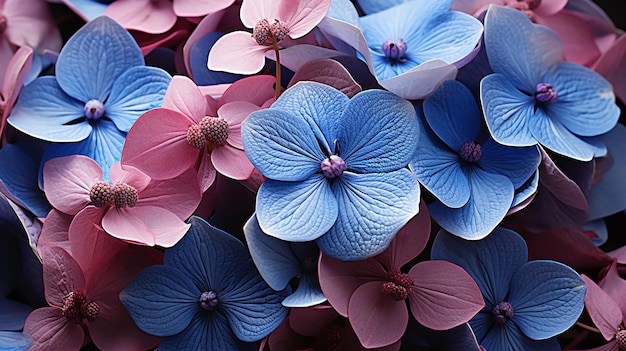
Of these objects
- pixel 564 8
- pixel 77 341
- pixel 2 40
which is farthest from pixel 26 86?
pixel 564 8

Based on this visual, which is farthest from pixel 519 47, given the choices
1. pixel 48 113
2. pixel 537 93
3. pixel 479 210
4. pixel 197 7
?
pixel 48 113

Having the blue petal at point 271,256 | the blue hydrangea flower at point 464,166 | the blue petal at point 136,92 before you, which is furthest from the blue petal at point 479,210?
the blue petal at point 136,92

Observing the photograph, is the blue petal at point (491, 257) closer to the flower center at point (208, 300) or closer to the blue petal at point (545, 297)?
the blue petal at point (545, 297)

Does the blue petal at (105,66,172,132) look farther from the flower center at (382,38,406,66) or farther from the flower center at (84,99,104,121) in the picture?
the flower center at (382,38,406,66)

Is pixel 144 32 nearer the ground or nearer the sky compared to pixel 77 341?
nearer the sky

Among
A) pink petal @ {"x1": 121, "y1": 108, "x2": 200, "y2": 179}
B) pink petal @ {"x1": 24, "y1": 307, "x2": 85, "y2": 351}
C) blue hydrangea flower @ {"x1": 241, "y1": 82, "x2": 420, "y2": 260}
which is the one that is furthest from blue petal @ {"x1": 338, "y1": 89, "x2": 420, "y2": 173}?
pink petal @ {"x1": 24, "y1": 307, "x2": 85, "y2": 351}

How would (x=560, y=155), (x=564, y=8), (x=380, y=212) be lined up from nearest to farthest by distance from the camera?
(x=380, y=212) → (x=560, y=155) → (x=564, y=8)

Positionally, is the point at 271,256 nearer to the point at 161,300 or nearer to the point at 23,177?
the point at 161,300

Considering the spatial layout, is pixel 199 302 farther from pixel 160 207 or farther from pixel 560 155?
pixel 560 155
